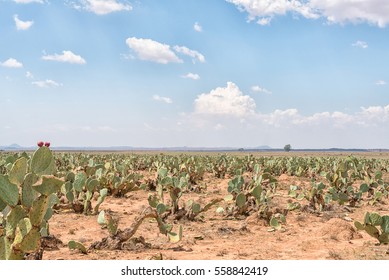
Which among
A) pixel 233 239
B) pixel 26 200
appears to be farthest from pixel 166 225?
pixel 26 200

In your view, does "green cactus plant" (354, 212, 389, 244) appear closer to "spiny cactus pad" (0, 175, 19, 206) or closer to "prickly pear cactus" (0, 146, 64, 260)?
"prickly pear cactus" (0, 146, 64, 260)

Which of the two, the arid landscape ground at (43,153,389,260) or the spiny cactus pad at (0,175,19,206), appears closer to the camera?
the spiny cactus pad at (0,175,19,206)

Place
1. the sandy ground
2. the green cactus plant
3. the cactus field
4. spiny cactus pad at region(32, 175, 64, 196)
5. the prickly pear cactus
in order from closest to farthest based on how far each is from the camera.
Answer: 1. the prickly pear cactus
2. spiny cactus pad at region(32, 175, 64, 196)
3. the cactus field
4. the sandy ground
5. the green cactus plant

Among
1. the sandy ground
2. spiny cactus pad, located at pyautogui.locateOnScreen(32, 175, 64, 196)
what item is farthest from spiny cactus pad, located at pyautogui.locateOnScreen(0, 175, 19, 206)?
the sandy ground

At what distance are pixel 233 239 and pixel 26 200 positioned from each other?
4.37 m

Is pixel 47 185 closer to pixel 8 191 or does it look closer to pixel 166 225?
pixel 8 191

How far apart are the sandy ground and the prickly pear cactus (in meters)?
1.73

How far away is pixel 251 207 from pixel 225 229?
2.27m

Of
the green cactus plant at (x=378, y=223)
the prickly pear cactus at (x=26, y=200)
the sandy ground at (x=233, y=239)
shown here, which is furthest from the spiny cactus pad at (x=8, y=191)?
the green cactus plant at (x=378, y=223)

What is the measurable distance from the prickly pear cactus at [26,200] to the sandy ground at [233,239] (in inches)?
68.2

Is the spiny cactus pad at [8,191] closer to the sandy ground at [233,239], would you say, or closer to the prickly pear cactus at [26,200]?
the prickly pear cactus at [26,200]

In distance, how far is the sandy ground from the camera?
691cm

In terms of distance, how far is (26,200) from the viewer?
16.6 feet
